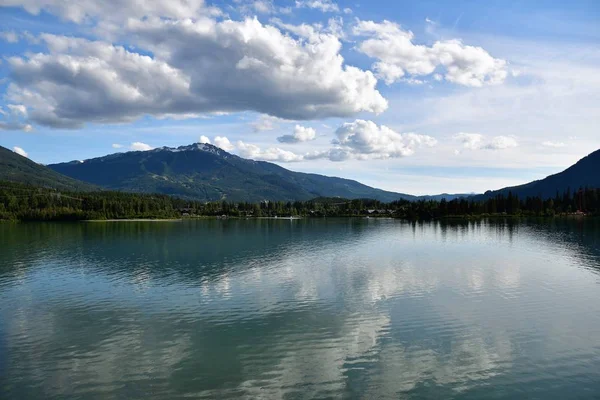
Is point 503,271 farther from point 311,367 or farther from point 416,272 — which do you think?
point 311,367

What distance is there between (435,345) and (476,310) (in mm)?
12396

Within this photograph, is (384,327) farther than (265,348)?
Yes

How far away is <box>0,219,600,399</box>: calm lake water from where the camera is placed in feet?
81.3

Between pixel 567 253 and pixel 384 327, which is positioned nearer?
pixel 384 327

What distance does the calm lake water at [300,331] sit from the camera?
24.8m

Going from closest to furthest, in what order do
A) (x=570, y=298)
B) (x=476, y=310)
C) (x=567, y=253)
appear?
(x=476, y=310) < (x=570, y=298) < (x=567, y=253)

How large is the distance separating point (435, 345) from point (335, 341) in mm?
7493

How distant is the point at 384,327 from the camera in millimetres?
35500

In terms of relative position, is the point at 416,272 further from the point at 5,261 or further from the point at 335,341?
the point at 5,261

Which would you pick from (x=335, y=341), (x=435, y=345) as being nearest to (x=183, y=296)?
(x=335, y=341)

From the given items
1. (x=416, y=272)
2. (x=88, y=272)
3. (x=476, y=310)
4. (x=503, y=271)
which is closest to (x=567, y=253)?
(x=503, y=271)

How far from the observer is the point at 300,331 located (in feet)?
114

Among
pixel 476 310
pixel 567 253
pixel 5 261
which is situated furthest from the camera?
pixel 567 253

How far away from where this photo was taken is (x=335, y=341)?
32.0 metres
